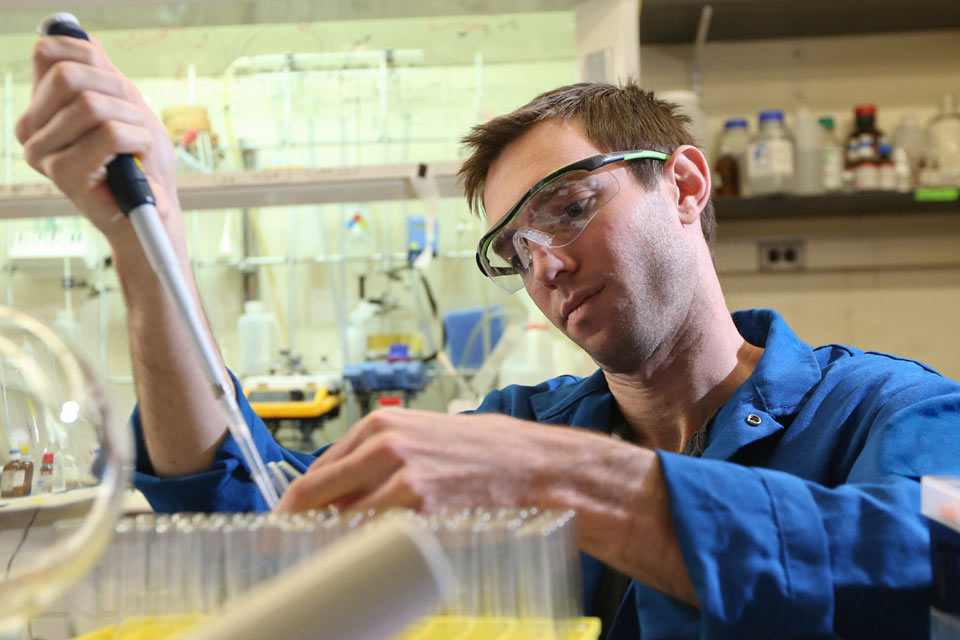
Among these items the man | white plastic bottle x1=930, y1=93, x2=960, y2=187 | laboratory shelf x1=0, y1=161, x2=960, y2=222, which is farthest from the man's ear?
white plastic bottle x1=930, y1=93, x2=960, y2=187

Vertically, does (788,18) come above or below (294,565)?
above

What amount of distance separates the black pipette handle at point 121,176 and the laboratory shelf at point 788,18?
2377mm

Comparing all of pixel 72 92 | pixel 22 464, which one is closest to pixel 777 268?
pixel 72 92

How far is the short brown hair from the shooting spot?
138 cm

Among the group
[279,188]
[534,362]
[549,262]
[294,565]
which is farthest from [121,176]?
[534,362]

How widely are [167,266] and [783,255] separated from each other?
2.89 m

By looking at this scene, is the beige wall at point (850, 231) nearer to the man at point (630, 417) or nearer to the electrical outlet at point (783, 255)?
the electrical outlet at point (783, 255)

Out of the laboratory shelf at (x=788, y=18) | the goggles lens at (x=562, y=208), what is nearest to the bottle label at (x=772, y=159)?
the laboratory shelf at (x=788, y=18)

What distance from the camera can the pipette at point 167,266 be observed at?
79 centimetres

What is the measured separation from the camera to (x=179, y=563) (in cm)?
53

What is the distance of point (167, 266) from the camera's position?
2.63 feet

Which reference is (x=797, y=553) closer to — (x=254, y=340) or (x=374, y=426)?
(x=374, y=426)

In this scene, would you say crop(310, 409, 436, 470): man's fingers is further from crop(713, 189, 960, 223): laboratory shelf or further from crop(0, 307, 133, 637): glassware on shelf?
crop(713, 189, 960, 223): laboratory shelf

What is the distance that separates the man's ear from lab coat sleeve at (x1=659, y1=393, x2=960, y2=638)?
0.77 metres
